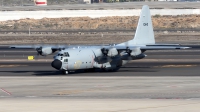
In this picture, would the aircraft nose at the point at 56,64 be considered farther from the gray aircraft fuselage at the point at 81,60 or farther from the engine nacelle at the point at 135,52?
the engine nacelle at the point at 135,52

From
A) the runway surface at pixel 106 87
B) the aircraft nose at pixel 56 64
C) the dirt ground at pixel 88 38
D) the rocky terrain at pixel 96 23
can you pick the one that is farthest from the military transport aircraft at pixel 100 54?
the rocky terrain at pixel 96 23

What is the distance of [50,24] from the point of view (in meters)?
119

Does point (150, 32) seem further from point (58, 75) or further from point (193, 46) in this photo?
point (193, 46)

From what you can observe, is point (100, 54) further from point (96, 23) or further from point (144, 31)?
point (96, 23)

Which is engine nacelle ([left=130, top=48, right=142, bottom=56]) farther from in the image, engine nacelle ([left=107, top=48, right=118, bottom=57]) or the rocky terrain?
the rocky terrain

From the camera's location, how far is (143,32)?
52.0 metres

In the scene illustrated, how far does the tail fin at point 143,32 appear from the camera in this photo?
5191cm

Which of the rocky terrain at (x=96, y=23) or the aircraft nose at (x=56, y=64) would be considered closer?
the aircraft nose at (x=56, y=64)

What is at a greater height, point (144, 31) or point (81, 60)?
point (144, 31)

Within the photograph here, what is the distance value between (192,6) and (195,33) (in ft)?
145

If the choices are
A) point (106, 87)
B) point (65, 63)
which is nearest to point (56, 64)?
point (65, 63)

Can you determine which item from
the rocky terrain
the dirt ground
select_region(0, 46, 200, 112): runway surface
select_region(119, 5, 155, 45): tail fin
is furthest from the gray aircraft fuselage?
the rocky terrain

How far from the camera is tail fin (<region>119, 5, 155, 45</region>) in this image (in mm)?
51906
